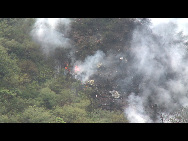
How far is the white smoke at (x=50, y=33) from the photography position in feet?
60.4

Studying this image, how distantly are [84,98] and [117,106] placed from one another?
2.17m

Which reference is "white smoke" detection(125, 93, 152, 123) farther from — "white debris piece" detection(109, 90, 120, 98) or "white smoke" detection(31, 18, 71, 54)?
"white smoke" detection(31, 18, 71, 54)

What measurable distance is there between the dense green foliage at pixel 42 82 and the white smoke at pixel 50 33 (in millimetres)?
536

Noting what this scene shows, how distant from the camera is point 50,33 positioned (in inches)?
744

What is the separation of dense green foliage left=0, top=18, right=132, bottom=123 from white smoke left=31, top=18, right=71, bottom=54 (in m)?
0.54

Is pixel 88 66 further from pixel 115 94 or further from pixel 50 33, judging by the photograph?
pixel 50 33

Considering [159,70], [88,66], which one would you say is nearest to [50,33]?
[88,66]

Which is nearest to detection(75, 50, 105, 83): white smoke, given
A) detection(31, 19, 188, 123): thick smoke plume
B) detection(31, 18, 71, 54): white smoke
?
detection(31, 19, 188, 123): thick smoke plume

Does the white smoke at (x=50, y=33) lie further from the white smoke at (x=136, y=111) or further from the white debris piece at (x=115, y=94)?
the white smoke at (x=136, y=111)

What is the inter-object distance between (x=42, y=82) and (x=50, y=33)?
4.75 metres

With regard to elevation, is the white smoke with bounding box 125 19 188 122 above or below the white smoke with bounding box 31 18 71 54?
below

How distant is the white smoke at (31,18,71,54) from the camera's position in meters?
18.4

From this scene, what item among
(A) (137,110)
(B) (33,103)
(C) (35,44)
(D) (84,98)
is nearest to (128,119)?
(A) (137,110)

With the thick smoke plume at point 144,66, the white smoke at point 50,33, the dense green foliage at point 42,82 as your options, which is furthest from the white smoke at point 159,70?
the white smoke at point 50,33
